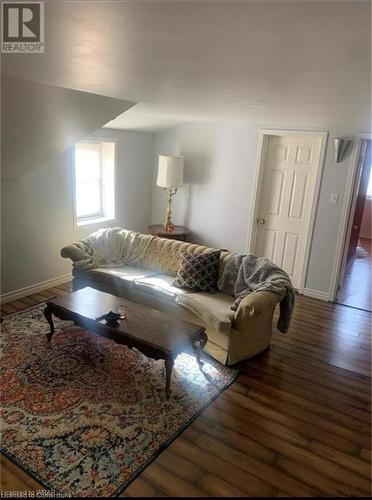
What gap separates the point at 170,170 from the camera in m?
5.08

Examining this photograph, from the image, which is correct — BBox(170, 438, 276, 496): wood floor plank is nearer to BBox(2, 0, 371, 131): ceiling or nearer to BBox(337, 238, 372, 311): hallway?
BBox(2, 0, 371, 131): ceiling

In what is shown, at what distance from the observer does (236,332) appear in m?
3.04

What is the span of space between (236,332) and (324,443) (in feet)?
3.25

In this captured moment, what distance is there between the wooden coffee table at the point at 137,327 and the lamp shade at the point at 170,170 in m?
2.19

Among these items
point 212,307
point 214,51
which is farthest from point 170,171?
point 214,51

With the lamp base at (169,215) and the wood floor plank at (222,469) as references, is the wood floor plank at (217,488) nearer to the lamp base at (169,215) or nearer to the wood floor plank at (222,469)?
the wood floor plank at (222,469)

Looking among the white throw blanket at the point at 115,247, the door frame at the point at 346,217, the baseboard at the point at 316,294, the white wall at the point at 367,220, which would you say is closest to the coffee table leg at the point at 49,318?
the white throw blanket at the point at 115,247

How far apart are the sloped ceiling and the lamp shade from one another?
62.8 inches

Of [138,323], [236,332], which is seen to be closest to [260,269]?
[236,332]

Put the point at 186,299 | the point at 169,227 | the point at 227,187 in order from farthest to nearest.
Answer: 1. the point at 169,227
2. the point at 227,187
3. the point at 186,299

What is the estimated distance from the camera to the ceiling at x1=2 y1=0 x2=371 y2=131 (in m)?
1.16

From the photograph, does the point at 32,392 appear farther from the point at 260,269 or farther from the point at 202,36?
the point at 202,36

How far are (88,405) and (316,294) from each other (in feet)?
10.6

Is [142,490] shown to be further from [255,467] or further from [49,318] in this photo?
[49,318]
